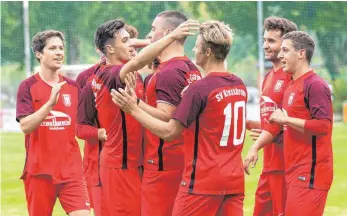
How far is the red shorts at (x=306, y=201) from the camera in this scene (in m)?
7.59

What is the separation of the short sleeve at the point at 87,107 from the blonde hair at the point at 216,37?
185cm

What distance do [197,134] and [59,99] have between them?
9.07 ft

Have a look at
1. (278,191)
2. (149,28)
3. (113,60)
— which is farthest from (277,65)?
(149,28)

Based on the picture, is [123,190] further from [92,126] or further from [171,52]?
[171,52]

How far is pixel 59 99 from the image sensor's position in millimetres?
9000

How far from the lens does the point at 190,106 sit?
6477 millimetres

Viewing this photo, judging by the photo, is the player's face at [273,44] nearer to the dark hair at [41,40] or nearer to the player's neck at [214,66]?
the player's neck at [214,66]

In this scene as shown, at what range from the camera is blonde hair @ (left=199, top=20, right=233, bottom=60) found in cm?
659

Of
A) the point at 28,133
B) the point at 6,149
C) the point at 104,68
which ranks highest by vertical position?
the point at 104,68

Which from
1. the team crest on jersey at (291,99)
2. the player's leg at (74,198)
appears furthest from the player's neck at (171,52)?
the player's leg at (74,198)

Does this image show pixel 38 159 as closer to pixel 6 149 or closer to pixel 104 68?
pixel 104 68

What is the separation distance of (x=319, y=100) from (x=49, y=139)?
2905mm

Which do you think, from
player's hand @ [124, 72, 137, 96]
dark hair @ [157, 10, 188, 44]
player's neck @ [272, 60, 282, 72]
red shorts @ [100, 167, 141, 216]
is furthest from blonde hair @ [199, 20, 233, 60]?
player's neck @ [272, 60, 282, 72]

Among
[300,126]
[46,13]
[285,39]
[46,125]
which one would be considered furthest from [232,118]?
[46,13]
